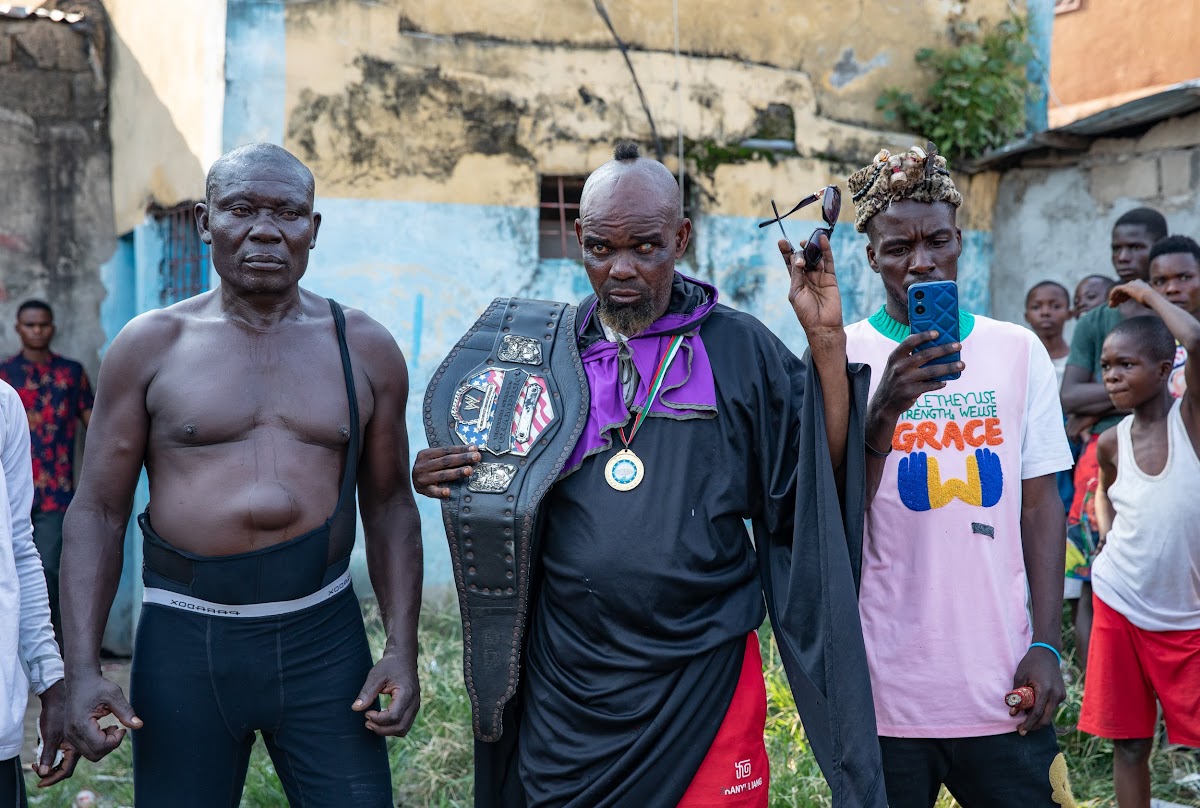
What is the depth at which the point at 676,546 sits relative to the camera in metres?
2.90

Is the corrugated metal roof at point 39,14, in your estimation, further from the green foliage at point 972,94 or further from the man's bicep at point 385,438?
the man's bicep at point 385,438

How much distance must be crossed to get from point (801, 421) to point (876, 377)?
0.84 ft

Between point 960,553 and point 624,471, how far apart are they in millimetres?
805

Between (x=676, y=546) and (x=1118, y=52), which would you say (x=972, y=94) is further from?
(x=676, y=546)

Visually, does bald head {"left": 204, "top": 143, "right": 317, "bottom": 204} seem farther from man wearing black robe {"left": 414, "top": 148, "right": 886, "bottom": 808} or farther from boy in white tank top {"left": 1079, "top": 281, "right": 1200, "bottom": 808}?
boy in white tank top {"left": 1079, "top": 281, "right": 1200, "bottom": 808}

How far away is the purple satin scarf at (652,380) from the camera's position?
9.87 feet

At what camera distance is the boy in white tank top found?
13.5 ft

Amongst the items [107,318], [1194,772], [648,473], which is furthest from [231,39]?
[1194,772]

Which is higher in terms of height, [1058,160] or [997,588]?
[1058,160]

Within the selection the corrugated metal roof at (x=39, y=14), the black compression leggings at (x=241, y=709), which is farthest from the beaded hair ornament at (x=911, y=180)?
the corrugated metal roof at (x=39, y=14)

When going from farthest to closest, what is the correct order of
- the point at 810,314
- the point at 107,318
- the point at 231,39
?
the point at 107,318
the point at 231,39
the point at 810,314

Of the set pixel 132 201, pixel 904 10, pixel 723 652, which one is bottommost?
pixel 723 652

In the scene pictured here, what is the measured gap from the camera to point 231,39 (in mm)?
6852

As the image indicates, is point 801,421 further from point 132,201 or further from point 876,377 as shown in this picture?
point 132,201
